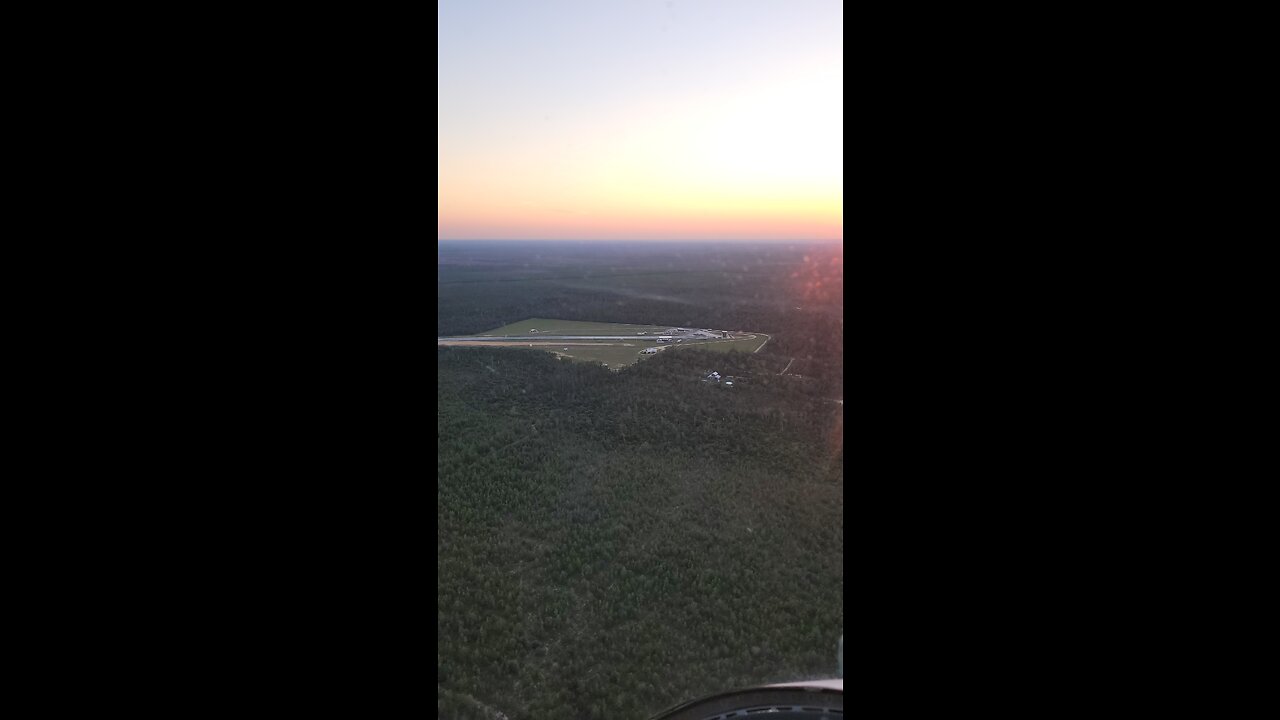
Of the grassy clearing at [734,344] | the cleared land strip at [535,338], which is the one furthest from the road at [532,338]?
the grassy clearing at [734,344]

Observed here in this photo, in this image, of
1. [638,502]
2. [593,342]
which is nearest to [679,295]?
[593,342]

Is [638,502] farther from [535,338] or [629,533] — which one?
[535,338]

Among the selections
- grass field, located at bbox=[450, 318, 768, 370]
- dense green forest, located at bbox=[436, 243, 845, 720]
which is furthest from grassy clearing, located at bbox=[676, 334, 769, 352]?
dense green forest, located at bbox=[436, 243, 845, 720]

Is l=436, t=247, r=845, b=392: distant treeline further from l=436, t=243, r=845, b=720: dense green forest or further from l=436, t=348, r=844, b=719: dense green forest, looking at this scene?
l=436, t=348, r=844, b=719: dense green forest

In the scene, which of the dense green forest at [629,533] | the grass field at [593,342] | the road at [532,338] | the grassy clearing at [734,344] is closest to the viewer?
the dense green forest at [629,533]

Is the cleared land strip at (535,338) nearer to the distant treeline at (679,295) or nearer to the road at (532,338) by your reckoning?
the road at (532,338)

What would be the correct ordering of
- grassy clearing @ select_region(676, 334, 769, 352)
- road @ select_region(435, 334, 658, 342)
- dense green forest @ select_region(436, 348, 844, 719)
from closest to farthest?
dense green forest @ select_region(436, 348, 844, 719) < road @ select_region(435, 334, 658, 342) < grassy clearing @ select_region(676, 334, 769, 352)
